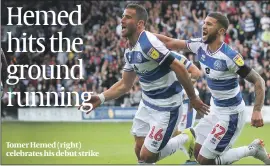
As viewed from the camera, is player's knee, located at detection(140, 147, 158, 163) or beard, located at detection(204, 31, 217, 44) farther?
beard, located at detection(204, 31, 217, 44)

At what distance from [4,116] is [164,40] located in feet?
55.1

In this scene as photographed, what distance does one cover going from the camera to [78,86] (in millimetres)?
25875

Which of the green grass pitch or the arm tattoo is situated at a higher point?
the arm tattoo

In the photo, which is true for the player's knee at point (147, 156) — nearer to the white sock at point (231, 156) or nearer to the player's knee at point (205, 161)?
the player's knee at point (205, 161)

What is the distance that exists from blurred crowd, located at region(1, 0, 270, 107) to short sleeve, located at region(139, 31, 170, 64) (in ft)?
47.9

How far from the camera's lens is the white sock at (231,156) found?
389 inches

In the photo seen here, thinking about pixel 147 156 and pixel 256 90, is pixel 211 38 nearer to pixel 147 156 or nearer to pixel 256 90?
pixel 256 90

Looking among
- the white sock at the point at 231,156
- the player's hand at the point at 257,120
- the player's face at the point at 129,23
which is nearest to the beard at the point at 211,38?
the player's face at the point at 129,23

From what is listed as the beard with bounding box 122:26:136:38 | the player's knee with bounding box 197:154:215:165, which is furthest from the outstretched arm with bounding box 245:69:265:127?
the beard with bounding box 122:26:136:38

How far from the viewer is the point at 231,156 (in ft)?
33.0

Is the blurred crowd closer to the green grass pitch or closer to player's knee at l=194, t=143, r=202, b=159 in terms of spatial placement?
the green grass pitch

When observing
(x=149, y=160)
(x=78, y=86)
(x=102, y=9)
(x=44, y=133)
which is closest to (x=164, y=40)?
(x=149, y=160)

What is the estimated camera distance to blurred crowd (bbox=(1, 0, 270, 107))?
2494 centimetres

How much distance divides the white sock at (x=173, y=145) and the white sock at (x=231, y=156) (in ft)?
2.00
